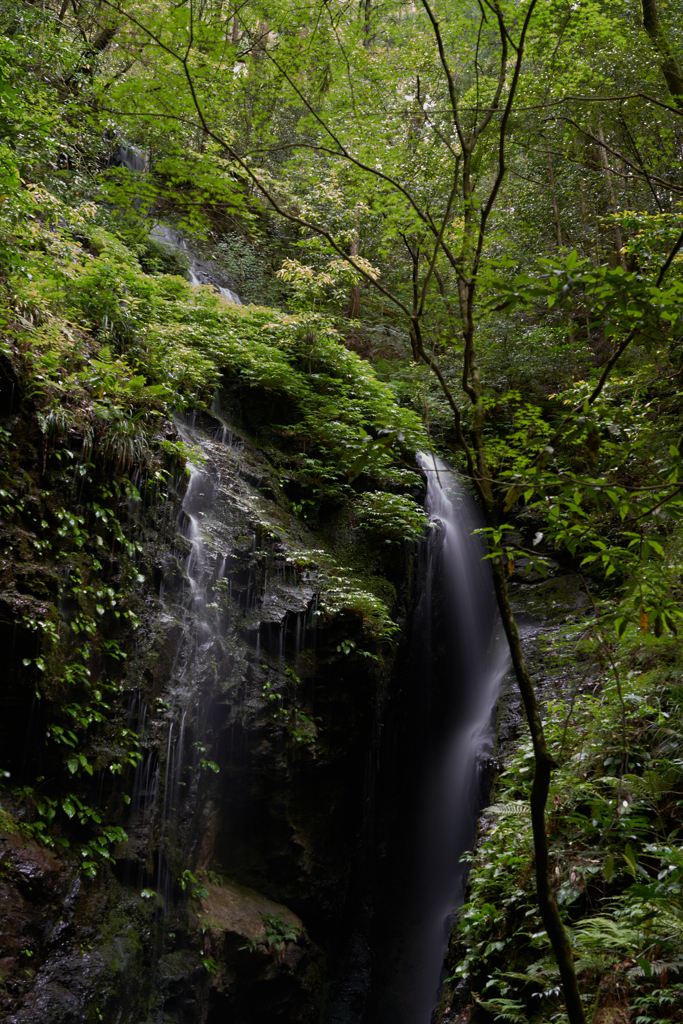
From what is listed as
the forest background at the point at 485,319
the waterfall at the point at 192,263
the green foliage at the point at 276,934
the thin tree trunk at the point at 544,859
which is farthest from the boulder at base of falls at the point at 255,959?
the waterfall at the point at 192,263

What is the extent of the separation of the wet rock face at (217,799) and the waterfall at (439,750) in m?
0.74

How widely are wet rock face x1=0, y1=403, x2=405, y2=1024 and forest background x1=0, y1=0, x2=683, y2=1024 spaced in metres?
1.34

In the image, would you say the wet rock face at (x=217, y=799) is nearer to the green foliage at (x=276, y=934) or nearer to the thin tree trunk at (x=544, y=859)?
the green foliage at (x=276, y=934)

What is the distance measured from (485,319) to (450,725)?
7.19 meters

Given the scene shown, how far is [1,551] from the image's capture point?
4906 mm

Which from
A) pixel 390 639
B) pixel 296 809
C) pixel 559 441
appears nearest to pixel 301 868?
pixel 296 809

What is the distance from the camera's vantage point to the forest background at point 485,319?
258 cm

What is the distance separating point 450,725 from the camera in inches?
402

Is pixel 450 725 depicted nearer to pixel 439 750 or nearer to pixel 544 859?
pixel 439 750

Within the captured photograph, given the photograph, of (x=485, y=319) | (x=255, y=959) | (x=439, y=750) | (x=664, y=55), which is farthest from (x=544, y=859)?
(x=439, y=750)

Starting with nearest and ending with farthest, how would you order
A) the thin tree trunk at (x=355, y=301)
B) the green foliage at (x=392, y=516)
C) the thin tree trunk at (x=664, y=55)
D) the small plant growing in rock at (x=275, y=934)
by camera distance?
the thin tree trunk at (x=664, y=55), the small plant growing in rock at (x=275, y=934), the green foliage at (x=392, y=516), the thin tree trunk at (x=355, y=301)

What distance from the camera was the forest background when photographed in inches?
102

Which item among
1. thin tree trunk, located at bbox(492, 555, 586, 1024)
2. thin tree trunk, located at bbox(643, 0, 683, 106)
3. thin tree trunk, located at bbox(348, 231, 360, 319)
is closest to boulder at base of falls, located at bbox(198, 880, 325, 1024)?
thin tree trunk, located at bbox(492, 555, 586, 1024)

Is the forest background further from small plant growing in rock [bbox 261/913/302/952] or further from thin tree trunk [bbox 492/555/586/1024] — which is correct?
small plant growing in rock [bbox 261/913/302/952]
